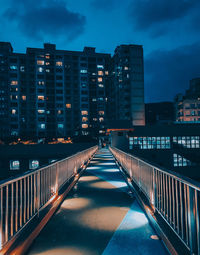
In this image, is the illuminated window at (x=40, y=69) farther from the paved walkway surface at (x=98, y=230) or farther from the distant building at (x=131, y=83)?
the paved walkway surface at (x=98, y=230)

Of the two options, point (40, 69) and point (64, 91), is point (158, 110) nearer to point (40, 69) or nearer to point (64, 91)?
point (64, 91)

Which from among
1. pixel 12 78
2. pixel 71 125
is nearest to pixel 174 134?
pixel 71 125

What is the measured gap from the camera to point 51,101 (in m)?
82.1

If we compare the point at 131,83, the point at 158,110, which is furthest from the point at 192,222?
the point at 158,110

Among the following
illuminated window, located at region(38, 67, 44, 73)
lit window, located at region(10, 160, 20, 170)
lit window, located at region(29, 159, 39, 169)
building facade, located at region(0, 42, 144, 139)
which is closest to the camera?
lit window, located at region(10, 160, 20, 170)

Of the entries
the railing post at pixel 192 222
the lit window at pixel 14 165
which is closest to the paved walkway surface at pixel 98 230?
the railing post at pixel 192 222

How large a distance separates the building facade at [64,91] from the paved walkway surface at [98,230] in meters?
69.8

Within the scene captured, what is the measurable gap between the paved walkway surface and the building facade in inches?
2748

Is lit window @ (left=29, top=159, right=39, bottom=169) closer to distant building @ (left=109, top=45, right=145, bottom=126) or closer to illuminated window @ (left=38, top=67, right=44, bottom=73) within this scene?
distant building @ (left=109, top=45, right=145, bottom=126)

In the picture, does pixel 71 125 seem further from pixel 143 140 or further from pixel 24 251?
pixel 24 251

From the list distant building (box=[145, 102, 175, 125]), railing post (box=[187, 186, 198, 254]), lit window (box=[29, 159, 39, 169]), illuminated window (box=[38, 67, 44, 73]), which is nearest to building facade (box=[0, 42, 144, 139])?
illuminated window (box=[38, 67, 44, 73])

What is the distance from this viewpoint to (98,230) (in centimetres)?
430

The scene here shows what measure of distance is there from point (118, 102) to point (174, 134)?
35.0m

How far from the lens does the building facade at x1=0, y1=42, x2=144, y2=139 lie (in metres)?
77.3
